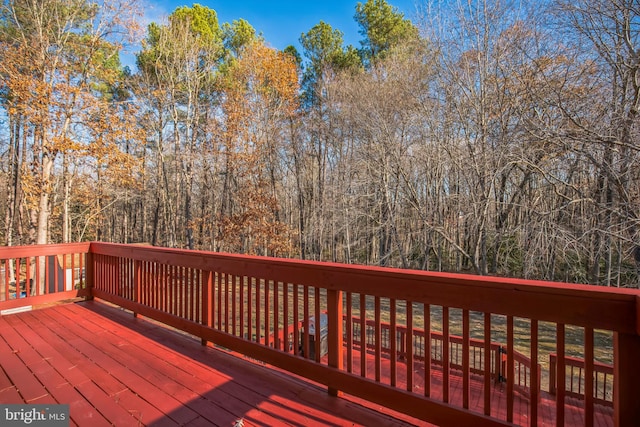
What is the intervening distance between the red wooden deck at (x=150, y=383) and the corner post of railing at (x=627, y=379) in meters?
0.89

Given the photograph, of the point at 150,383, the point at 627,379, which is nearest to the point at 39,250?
the point at 150,383

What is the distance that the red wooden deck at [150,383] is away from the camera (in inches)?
69.1

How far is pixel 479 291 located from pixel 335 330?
900mm

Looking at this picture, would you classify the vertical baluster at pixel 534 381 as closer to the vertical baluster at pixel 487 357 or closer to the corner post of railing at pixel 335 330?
the vertical baluster at pixel 487 357

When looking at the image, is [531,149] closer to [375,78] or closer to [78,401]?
[375,78]

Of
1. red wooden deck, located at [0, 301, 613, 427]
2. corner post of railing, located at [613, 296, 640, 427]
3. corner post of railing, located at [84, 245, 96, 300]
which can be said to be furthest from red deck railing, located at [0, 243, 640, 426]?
corner post of railing, located at [84, 245, 96, 300]

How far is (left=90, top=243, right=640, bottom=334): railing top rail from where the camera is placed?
1180 mm

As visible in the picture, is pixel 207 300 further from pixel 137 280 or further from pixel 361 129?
pixel 361 129

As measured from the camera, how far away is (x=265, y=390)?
80.0 inches

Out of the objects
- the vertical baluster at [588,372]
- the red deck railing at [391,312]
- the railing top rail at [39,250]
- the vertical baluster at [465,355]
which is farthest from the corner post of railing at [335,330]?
the railing top rail at [39,250]

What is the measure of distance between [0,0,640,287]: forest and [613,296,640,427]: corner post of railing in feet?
15.8

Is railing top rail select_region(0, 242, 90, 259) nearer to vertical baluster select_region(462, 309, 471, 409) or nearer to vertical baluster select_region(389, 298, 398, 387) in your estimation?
vertical baluster select_region(389, 298, 398, 387)

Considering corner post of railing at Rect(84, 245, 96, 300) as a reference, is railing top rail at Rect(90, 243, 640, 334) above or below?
above

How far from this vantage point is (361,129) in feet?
40.5
